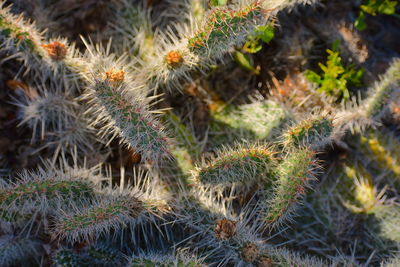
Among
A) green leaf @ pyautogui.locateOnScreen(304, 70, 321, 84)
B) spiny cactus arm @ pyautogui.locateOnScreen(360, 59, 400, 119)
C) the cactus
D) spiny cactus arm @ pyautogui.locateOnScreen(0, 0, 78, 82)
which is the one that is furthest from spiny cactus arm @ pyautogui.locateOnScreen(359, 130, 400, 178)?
spiny cactus arm @ pyautogui.locateOnScreen(0, 0, 78, 82)

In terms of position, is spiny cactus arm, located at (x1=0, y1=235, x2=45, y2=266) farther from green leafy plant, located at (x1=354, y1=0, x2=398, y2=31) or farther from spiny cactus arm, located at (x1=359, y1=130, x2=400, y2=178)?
green leafy plant, located at (x1=354, y1=0, x2=398, y2=31)

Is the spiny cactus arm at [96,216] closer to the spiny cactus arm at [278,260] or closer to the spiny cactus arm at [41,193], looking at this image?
the spiny cactus arm at [41,193]

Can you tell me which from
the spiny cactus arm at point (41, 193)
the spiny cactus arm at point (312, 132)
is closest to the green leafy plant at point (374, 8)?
the spiny cactus arm at point (312, 132)

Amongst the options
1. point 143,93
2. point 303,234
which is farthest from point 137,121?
point 303,234

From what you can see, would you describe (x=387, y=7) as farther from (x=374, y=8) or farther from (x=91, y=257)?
(x=91, y=257)

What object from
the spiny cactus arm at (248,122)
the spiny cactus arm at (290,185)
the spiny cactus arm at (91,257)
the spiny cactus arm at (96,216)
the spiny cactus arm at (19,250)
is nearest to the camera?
the spiny cactus arm at (96,216)

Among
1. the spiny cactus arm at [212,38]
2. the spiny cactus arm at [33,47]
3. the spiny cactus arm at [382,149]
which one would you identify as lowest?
the spiny cactus arm at [382,149]

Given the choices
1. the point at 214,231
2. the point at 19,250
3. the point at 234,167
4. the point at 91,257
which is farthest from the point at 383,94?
the point at 19,250
